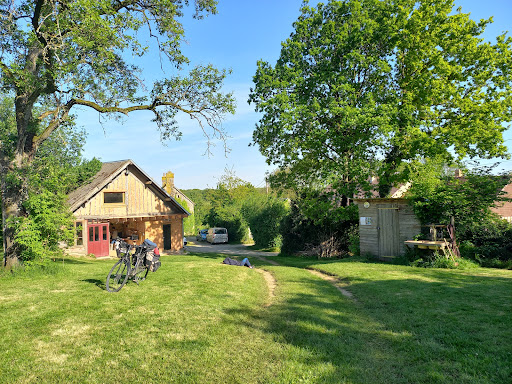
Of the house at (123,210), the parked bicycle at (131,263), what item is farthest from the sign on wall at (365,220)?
the house at (123,210)

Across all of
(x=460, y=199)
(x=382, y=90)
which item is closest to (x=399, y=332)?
(x=460, y=199)

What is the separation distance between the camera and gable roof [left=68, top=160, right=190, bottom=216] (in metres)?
21.8

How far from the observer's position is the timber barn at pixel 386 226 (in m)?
14.7

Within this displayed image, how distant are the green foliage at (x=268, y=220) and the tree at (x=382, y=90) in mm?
11577

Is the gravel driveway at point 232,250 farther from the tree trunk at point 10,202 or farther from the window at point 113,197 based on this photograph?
the tree trunk at point 10,202

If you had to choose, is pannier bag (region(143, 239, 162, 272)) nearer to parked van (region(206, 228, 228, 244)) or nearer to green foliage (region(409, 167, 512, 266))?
green foliage (region(409, 167, 512, 266))

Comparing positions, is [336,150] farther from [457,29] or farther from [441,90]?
[457,29]

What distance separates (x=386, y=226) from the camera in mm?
15414

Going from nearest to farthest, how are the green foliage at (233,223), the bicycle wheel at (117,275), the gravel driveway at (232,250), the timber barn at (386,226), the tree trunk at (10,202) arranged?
1. the bicycle wheel at (117,275)
2. the tree trunk at (10,202)
3. the timber barn at (386,226)
4. the gravel driveway at (232,250)
5. the green foliage at (233,223)

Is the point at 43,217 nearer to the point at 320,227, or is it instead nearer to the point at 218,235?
the point at 320,227

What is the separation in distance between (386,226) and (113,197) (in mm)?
18316

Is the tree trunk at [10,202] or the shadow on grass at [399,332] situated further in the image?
the tree trunk at [10,202]

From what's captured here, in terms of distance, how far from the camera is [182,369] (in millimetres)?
4277

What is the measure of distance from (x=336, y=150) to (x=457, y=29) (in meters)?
7.91
